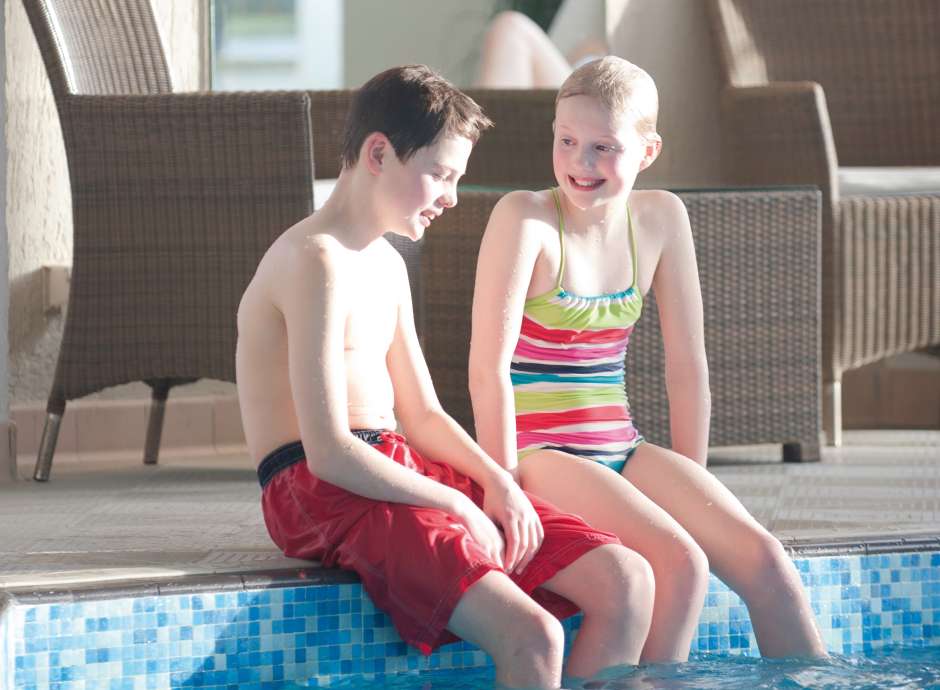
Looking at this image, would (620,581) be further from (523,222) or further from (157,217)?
(157,217)

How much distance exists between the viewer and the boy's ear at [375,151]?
1.96 metres

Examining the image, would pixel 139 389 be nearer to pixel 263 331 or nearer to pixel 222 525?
pixel 222 525

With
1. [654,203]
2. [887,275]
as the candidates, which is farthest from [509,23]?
[654,203]

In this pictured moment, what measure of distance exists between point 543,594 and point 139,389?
6.57ft

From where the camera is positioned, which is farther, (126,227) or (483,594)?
(126,227)

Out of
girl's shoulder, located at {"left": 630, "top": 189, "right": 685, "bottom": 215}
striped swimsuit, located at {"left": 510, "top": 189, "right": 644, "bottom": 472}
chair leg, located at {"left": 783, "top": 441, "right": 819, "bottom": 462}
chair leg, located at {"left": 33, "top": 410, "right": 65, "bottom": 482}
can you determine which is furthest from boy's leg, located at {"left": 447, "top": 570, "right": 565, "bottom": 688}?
chair leg, located at {"left": 783, "top": 441, "right": 819, "bottom": 462}

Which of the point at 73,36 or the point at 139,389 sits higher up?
the point at 73,36

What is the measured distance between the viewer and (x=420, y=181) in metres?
1.94

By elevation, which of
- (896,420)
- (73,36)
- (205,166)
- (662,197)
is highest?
(73,36)

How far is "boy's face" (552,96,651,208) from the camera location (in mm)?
2119

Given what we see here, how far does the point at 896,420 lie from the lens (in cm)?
443

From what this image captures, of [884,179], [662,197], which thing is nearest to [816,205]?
[884,179]

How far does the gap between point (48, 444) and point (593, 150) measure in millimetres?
1551

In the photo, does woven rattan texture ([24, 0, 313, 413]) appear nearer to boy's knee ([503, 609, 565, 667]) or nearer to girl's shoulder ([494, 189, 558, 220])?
girl's shoulder ([494, 189, 558, 220])
